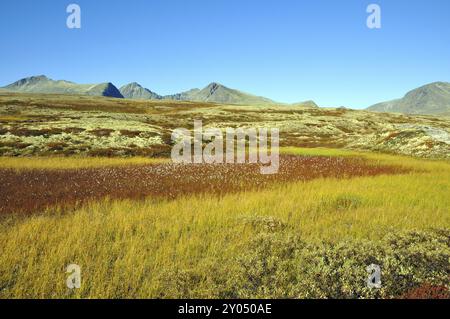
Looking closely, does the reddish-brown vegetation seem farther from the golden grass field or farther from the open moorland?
the golden grass field

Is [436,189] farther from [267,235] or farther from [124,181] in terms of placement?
[124,181]

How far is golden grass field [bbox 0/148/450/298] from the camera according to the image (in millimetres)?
5543

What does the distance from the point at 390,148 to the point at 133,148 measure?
31063mm

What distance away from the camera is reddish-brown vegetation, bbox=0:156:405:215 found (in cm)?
1212

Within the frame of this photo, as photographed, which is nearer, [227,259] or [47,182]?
[227,259]

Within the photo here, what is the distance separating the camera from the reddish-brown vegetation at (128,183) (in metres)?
12.1

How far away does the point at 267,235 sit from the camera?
748 cm

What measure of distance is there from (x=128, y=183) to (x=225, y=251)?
10.1m

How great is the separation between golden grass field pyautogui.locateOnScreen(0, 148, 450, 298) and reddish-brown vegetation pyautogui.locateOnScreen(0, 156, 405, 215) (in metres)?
2.03

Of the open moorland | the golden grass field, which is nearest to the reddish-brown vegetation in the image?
the open moorland

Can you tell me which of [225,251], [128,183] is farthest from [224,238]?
[128,183]

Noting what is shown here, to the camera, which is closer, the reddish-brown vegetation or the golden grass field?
the golden grass field

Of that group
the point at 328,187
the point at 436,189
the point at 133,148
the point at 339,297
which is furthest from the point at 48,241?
the point at 133,148

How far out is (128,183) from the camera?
52.0 ft
